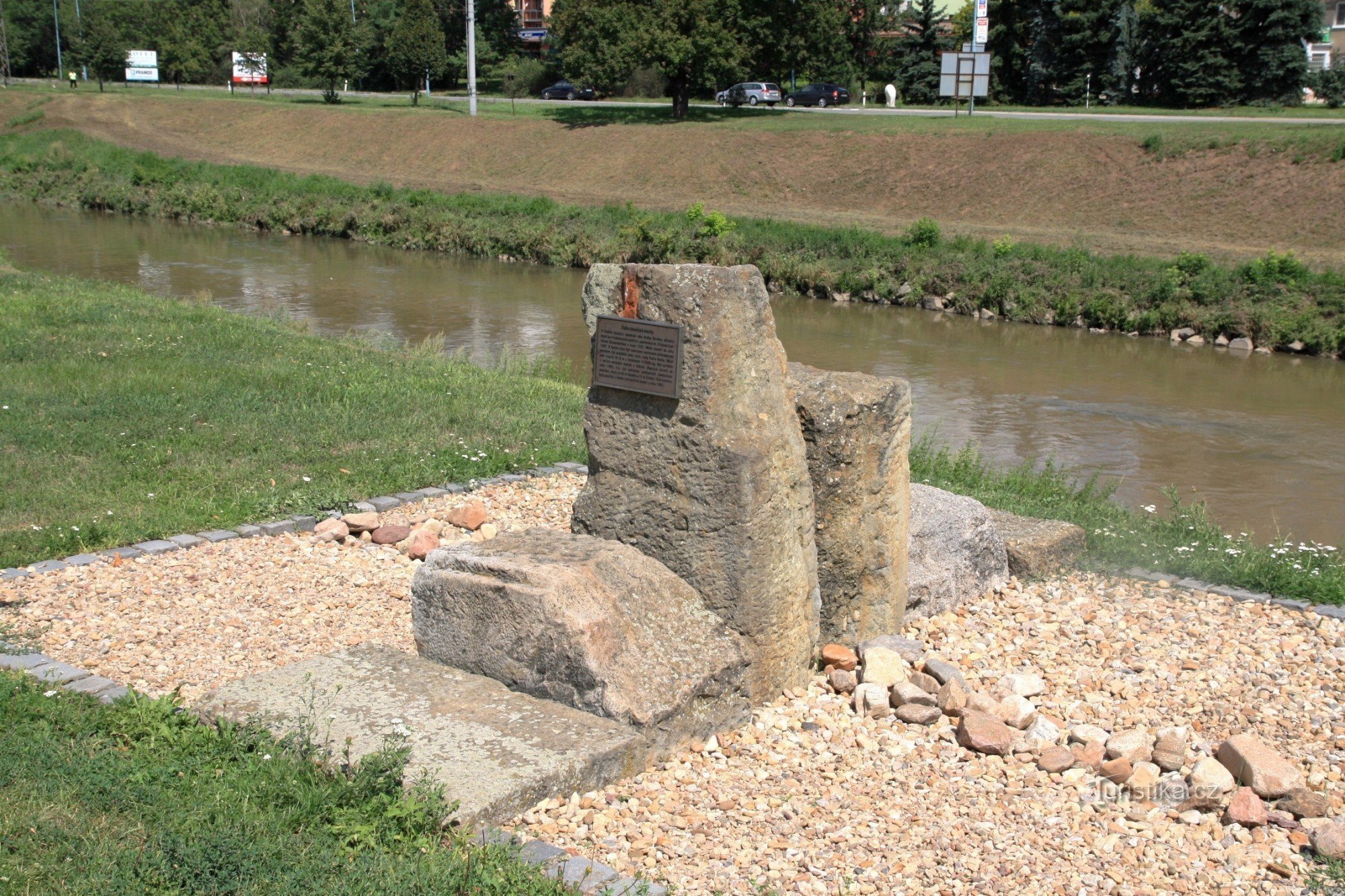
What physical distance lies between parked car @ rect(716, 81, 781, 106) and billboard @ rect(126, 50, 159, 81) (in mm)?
33845

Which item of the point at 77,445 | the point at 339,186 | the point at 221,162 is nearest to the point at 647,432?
the point at 77,445

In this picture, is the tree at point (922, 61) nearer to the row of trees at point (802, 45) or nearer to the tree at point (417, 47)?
the row of trees at point (802, 45)

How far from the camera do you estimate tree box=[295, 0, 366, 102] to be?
51594 millimetres

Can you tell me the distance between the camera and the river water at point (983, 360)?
1365cm

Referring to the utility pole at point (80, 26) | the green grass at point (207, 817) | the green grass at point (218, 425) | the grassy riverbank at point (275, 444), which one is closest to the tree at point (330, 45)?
the utility pole at point (80, 26)

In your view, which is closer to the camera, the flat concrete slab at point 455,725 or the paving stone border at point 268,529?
the flat concrete slab at point 455,725

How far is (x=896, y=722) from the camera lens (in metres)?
6.04

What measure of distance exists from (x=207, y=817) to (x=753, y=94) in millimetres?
47807

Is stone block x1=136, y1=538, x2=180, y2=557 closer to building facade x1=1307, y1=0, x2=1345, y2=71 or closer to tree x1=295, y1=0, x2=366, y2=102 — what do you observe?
tree x1=295, y1=0, x2=366, y2=102

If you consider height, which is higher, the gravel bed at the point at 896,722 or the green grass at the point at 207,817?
the green grass at the point at 207,817

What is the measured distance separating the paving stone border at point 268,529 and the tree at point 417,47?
4647cm

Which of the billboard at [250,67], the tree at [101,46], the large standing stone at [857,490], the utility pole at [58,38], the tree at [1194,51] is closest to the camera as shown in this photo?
the large standing stone at [857,490]

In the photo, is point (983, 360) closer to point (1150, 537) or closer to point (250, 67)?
point (1150, 537)

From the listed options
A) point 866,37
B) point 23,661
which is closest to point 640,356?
point 23,661
